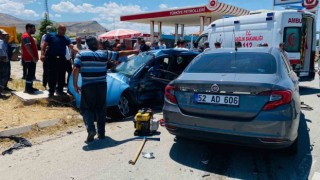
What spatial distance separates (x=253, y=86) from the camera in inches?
141

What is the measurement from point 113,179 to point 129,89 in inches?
121

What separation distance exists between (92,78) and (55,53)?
9.37ft

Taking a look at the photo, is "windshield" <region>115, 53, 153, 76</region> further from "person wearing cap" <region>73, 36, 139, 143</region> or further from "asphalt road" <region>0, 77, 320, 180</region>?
"asphalt road" <region>0, 77, 320, 180</region>

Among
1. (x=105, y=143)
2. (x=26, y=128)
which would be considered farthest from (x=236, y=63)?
(x=26, y=128)

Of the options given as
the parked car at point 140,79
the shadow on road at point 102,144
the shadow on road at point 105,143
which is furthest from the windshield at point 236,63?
the parked car at point 140,79

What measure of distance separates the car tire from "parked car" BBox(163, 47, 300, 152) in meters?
2.37

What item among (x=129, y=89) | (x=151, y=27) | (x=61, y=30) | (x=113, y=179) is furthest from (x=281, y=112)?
(x=151, y=27)

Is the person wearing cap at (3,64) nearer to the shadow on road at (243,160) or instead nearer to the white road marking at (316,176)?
the shadow on road at (243,160)

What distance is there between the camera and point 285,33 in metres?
9.52

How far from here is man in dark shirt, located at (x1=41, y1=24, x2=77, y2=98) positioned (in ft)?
23.3

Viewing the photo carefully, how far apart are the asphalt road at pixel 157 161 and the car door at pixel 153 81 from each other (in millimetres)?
1777

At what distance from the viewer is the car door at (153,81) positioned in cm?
682

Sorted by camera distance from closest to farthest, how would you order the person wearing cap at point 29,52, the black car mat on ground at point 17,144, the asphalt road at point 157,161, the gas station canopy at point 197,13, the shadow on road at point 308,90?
1. the asphalt road at point 157,161
2. the black car mat on ground at point 17,144
3. the person wearing cap at point 29,52
4. the shadow on road at point 308,90
5. the gas station canopy at point 197,13

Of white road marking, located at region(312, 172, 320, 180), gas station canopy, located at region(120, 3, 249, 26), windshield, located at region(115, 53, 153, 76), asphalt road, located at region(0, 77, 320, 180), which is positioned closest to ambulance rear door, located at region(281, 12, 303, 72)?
windshield, located at region(115, 53, 153, 76)
